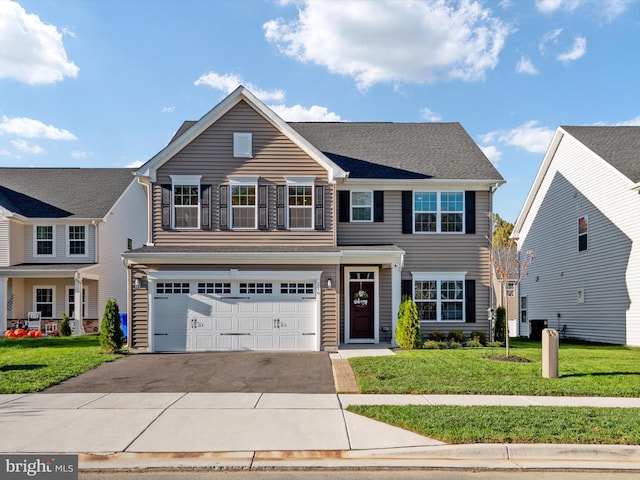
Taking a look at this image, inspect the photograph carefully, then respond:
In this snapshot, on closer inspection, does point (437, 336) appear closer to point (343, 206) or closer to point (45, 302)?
point (343, 206)

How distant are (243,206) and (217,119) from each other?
297cm

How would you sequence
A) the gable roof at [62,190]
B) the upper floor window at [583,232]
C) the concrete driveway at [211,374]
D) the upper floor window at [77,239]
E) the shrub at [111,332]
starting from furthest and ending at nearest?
the gable roof at [62,190], the upper floor window at [77,239], the upper floor window at [583,232], the shrub at [111,332], the concrete driveway at [211,374]

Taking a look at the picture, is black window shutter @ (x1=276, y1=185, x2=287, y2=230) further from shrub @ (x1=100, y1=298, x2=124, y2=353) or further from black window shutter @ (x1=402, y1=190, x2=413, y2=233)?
shrub @ (x1=100, y1=298, x2=124, y2=353)

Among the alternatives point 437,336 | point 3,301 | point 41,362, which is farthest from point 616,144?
point 3,301

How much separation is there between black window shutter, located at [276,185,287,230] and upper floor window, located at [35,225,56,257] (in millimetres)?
13892

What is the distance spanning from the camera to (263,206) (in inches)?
680

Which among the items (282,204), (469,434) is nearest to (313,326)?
(282,204)

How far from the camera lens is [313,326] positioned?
52.9 feet

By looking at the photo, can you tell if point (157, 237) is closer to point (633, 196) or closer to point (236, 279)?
point (236, 279)

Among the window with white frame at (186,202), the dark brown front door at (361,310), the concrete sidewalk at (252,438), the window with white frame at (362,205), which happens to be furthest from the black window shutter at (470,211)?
the concrete sidewalk at (252,438)

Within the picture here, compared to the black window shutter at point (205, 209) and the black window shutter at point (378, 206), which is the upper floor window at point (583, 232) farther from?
the black window shutter at point (205, 209)

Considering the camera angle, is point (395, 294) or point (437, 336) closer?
point (395, 294)

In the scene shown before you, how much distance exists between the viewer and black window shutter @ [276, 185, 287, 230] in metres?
17.3

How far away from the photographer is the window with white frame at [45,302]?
2520 centimetres
